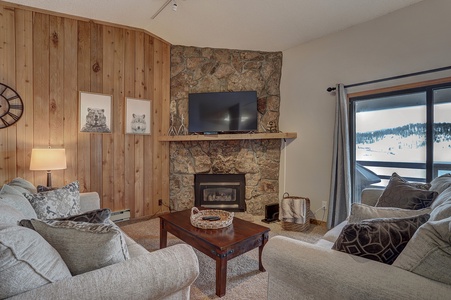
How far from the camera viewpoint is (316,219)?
3525 millimetres

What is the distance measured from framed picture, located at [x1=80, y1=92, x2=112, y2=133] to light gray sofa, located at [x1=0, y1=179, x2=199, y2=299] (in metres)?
2.29

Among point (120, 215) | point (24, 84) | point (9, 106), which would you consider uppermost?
point (24, 84)

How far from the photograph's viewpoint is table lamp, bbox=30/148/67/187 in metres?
2.64

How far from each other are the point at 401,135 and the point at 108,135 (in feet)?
12.7

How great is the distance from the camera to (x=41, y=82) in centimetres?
298

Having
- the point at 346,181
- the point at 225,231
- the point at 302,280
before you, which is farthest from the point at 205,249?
the point at 346,181

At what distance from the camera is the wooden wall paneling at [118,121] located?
11.4 ft

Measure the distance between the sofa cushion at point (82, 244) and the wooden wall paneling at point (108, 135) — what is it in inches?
98.4

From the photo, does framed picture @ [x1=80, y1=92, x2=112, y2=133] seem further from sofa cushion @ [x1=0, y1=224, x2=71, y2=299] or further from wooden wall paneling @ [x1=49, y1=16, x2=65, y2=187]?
sofa cushion @ [x1=0, y1=224, x2=71, y2=299]

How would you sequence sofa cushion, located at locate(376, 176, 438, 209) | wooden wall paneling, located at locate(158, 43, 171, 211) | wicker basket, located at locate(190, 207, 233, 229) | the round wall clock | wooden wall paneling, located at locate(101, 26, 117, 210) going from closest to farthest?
sofa cushion, located at locate(376, 176, 438, 209) < wicker basket, located at locate(190, 207, 233, 229) < the round wall clock < wooden wall paneling, located at locate(101, 26, 117, 210) < wooden wall paneling, located at locate(158, 43, 171, 211)

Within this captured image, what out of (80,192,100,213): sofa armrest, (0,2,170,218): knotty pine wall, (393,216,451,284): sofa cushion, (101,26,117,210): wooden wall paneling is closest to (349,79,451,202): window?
Result: (393,216,451,284): sofa cushion

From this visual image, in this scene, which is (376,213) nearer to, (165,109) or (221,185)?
(221,185)

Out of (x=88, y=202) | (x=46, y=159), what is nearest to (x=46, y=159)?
(x=46, y=159)

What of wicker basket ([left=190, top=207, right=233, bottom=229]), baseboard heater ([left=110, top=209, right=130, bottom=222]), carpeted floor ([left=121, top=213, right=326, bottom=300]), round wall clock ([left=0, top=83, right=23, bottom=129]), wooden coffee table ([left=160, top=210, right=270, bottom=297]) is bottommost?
carpeted floor ([left=121, top=213, right=326, bottom=300])
